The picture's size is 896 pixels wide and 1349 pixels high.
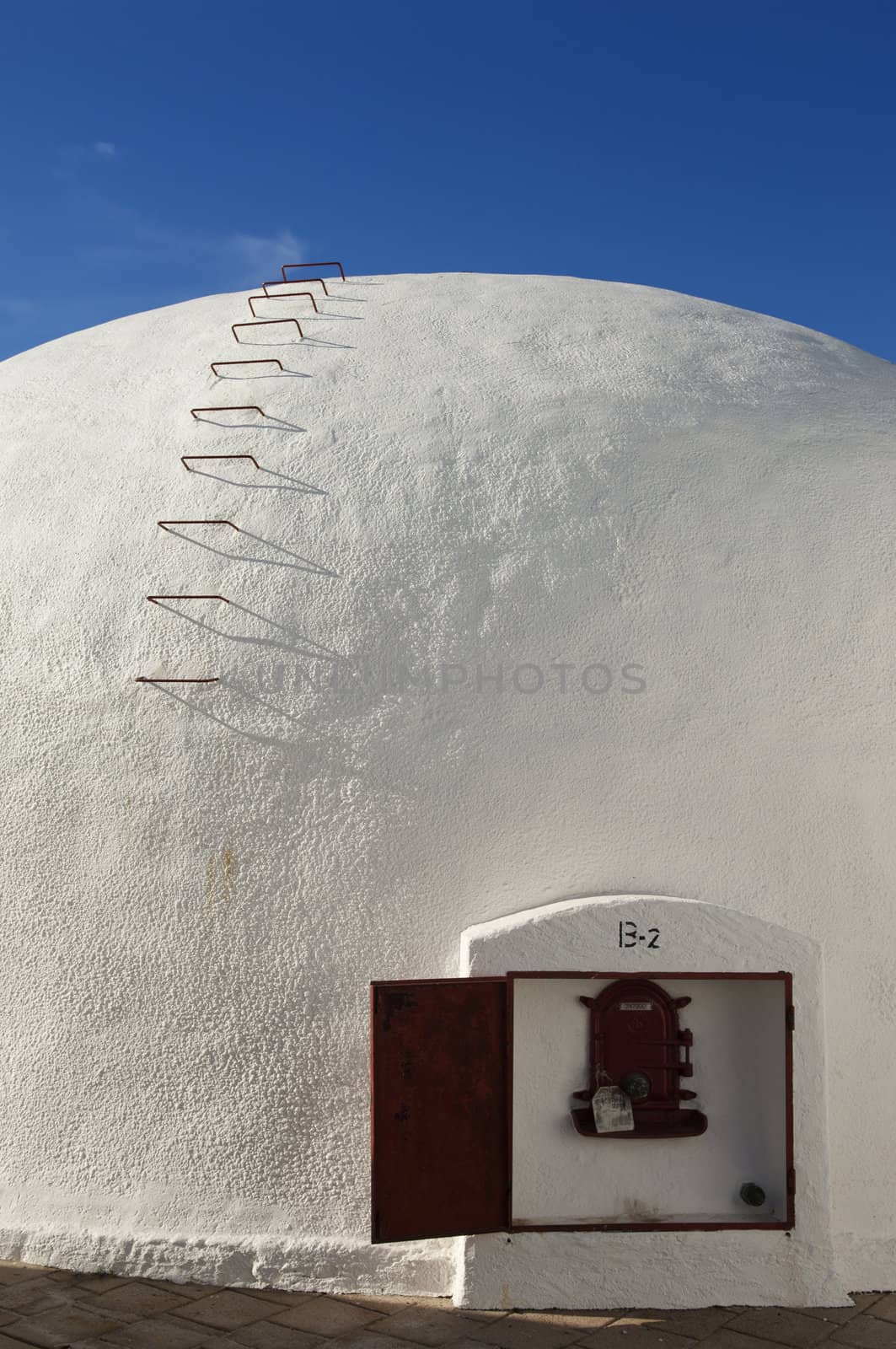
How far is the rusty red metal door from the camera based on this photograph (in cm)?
459

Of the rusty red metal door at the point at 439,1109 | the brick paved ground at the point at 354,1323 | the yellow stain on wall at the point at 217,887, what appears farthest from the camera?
the yellow stain on wall at the point at 217,887

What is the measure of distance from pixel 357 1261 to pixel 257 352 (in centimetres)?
445

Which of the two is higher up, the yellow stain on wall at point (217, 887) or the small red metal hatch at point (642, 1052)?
the yellow stain on wall at point (217, 887)

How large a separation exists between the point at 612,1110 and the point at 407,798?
5.13ft

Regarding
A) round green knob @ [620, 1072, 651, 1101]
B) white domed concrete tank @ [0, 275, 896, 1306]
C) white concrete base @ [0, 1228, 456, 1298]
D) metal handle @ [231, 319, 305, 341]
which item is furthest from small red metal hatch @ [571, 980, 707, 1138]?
metal handle @ [231, 319, 305, 341]

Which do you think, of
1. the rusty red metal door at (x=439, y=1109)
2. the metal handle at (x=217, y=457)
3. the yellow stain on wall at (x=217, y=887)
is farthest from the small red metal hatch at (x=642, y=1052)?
the metal handle at (x=217, y=457)

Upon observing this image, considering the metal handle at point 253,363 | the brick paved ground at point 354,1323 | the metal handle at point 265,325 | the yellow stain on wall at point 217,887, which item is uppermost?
the metal handle at point 265,325

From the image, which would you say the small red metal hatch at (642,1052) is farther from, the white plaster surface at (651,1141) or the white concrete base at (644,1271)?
the white concrete base at (644,1271)

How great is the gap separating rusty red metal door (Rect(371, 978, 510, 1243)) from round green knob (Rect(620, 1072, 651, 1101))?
522 mm

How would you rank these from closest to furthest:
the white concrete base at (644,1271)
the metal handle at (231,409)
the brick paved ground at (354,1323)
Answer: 1. the brick paved ground at (354,1323)
2. the white concrete base at (644,1271)
3. the metal handle at (231,409)

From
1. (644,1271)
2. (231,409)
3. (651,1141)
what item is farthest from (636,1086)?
(231,409)

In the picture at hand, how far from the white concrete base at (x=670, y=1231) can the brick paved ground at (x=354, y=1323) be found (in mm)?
73

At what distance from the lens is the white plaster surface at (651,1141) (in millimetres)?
4832

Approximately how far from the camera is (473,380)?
5805 mm
